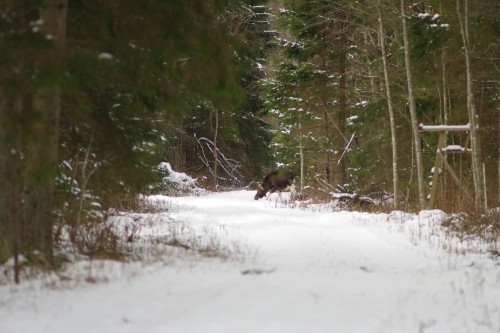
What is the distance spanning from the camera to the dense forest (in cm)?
526

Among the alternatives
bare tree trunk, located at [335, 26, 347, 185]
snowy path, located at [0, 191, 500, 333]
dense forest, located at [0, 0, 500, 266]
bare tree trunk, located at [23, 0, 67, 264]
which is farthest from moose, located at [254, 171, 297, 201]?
bare tree trunk, located at [23, 0, 67, 264]

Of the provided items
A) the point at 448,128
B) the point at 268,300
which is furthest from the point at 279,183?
the point at 268,300

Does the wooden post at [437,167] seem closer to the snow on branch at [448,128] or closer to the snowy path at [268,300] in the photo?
the snow on branch at [448,128]

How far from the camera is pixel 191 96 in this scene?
298 inches

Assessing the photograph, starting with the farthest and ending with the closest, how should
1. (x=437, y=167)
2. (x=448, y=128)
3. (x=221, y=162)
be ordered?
(x=221, y=162) < (x=437, y=167) < (x=448, y=128)

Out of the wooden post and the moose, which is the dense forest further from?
the moose

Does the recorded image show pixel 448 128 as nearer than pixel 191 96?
No

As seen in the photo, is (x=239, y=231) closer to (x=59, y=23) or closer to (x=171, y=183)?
(x=59, y=23)

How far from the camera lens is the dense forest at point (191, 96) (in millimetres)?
5259

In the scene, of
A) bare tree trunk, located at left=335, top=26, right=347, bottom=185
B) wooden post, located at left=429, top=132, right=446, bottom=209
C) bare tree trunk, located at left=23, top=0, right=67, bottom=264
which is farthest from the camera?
bare tree trunk, located at left=335, top=26, right=347, bottom=185

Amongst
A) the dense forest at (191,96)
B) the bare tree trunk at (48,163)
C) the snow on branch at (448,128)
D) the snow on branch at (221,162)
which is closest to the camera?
the dense forest at (191,96)

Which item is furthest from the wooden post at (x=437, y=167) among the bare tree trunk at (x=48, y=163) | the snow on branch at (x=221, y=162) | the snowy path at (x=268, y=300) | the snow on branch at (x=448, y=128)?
the snow on branch at (x=221, y=162)

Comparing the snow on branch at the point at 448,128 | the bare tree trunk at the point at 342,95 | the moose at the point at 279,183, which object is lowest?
the moose at the point at 279,183

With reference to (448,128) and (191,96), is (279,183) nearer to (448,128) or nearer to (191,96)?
(448,128)
